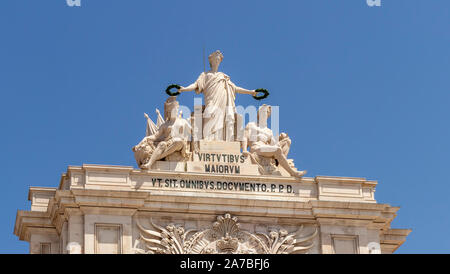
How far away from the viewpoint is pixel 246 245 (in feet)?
157

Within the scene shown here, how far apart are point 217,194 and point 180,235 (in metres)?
1.80

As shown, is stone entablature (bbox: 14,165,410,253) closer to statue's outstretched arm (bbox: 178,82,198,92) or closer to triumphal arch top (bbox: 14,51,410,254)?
triumphal arch top (bbox: 14,51,410,254)

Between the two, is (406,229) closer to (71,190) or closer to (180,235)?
(180,235)

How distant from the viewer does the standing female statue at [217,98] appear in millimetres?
50062

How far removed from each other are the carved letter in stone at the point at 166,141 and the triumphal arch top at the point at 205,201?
1.3 inches

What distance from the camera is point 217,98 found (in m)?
50.8

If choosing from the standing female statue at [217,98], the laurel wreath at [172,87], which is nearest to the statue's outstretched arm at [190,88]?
the standing female statue at [217,98]

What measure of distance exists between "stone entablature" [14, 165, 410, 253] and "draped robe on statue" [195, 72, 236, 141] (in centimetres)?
208

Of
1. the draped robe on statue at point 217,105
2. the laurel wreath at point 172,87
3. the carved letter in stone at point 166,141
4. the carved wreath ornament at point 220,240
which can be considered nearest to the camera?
the carved wreath ornament at point 220,240

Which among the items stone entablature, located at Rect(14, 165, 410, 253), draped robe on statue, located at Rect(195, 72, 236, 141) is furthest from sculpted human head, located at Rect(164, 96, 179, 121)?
stone entablature, located at Rect(14, 165, 410, 253)

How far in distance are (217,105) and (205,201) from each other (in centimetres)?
407

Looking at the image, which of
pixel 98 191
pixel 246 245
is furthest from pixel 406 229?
pixel 98 191

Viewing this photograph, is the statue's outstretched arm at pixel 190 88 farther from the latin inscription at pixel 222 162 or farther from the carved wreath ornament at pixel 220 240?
the carved wreath ornament at pixel 220 240
